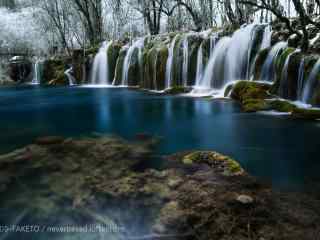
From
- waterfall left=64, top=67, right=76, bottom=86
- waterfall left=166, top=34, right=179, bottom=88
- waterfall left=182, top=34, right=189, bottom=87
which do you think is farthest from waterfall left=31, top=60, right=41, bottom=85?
waterfall left=182, top=34, right=189, bottom=87

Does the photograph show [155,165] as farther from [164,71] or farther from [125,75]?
[125,75]

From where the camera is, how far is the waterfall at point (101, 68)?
27.1 m

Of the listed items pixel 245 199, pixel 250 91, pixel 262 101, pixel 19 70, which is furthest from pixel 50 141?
pixel 19 70

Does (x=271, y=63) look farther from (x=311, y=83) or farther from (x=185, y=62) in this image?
(x=185, y=62)

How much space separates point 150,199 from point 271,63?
11.2 m

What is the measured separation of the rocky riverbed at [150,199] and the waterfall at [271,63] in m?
8.93

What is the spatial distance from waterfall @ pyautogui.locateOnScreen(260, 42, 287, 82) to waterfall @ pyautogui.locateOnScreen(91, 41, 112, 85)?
15.8m

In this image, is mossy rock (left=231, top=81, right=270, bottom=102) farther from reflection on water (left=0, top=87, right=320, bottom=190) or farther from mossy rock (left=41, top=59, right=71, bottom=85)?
mossy rock (left=41, top=59, right=71, bottom=85)

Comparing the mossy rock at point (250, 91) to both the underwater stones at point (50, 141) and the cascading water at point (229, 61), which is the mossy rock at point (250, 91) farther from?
the underwater stones at point (50, 141)

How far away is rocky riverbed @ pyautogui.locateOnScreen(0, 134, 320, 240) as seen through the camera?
371 centimetres

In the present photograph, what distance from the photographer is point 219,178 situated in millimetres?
4965

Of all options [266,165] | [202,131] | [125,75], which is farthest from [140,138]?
[125,75]

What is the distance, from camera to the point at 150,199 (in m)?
4.41

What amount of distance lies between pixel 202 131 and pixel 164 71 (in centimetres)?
1214
